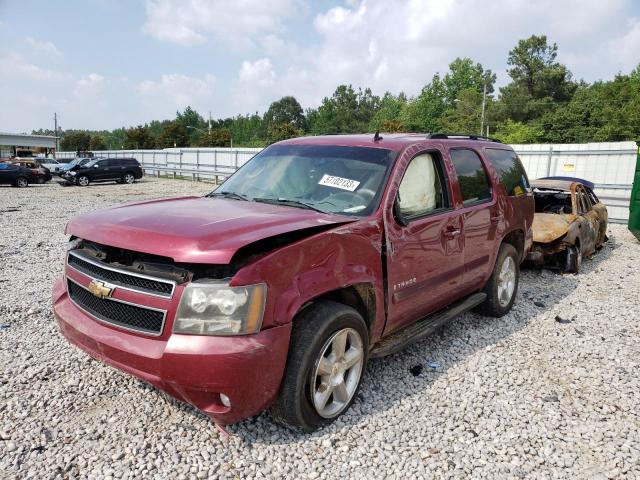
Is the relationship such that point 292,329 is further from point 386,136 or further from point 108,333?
point 386,136

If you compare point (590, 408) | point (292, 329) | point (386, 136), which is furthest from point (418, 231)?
point (590, 408)

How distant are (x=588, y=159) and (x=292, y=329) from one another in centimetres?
1435

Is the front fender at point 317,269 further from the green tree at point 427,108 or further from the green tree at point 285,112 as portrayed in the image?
the green tree at point 285,112

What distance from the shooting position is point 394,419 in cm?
323

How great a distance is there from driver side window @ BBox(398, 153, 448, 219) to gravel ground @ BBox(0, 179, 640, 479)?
1.37m

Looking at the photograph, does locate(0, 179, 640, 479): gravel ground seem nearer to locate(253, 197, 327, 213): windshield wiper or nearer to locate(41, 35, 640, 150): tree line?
locate(253, 197, 327, 213): windshield wiper

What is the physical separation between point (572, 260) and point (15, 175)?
89.4ft

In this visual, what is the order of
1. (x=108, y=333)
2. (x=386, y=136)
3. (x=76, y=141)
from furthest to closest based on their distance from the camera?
(x=76, y=141), (x=386, y=136), (x=108, y=333)

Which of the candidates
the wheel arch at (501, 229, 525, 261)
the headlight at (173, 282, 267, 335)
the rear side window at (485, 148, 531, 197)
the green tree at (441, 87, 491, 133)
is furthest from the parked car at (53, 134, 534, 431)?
the green tree at (441, 87, 491, 133)

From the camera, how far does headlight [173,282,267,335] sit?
2.46 metres

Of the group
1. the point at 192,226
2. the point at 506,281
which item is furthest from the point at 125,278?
the point at 506,281

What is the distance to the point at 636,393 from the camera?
369cm

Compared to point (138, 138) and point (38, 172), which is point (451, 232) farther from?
point (138, 138)

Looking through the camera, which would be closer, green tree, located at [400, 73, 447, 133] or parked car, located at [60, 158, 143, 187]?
parked car, located at [60, 158, 143, 187]
